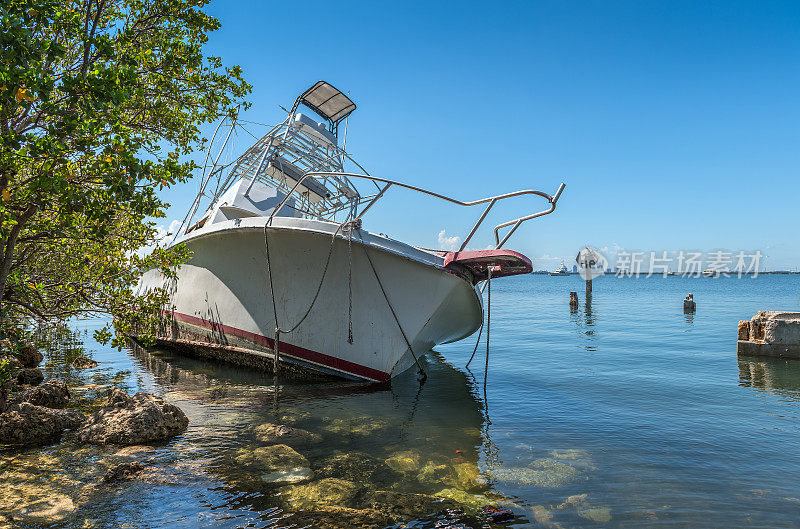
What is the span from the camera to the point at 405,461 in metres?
5.54

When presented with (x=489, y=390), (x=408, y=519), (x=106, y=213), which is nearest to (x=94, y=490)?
(x=106, y=213)

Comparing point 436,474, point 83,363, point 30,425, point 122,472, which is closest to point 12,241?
point 30,425

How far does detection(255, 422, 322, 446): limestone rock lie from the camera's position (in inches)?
241

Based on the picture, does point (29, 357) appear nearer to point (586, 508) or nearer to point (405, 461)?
point (405, 461)

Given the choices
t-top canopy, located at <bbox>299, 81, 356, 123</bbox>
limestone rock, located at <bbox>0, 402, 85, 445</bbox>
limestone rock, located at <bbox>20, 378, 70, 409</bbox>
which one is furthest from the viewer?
t-top canopy, located at <bbox>299, 81, 356, 123</bbox>

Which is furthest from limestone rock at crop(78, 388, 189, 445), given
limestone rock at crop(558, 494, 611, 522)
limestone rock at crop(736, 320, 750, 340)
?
limestone rock at crop(736, 320, 750, 340)

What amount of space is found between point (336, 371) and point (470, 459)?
445 cm

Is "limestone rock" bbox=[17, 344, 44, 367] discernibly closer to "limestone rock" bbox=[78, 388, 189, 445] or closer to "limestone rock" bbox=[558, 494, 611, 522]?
"limestone rock" bbox=[78, 388, 189, 445]

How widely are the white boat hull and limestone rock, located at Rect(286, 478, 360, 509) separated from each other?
14.7ft

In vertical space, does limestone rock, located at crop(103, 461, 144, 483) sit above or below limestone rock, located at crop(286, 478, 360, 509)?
above

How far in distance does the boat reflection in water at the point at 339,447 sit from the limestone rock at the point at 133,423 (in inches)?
13.2

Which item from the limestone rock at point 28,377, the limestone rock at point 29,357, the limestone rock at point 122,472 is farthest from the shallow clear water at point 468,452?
the limestone rock at point 28,377

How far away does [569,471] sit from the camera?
17.5 feet

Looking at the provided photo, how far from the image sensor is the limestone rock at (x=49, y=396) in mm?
7188
